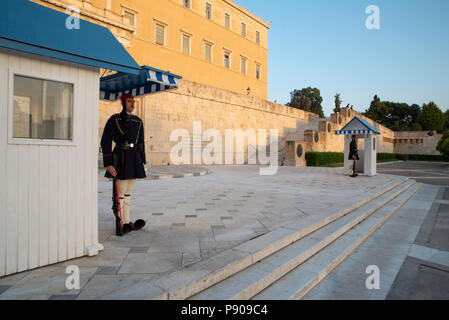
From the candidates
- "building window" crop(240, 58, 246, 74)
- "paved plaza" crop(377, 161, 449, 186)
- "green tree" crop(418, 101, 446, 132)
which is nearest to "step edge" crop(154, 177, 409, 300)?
"paved plaza" crop(377, 161, 449, 186)

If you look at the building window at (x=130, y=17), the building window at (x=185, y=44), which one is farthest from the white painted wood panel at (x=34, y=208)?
the building window at (x=185, y=44)

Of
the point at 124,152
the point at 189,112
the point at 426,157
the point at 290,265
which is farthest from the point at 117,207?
the point at 426,157

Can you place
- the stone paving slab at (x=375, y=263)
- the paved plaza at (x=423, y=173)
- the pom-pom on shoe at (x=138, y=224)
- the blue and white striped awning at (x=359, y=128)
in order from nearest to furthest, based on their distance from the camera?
the stone paving slab at (x=375, y=263), the pom-pom on shoe at (x=138, y=224), the blue and white striped awning at (x=359, y=128), the paved plaza at (x=423, y=173)

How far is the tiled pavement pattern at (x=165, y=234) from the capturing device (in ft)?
8.18

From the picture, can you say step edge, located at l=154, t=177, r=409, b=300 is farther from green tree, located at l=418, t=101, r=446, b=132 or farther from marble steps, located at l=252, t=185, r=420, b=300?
green tree, located at l=418, t=101, r=446, b=132

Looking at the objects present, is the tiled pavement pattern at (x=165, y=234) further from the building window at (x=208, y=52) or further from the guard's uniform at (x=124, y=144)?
the building window at (x=208, y=52)

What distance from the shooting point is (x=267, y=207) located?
6.18 meters

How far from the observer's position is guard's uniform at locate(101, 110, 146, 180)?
3953mm

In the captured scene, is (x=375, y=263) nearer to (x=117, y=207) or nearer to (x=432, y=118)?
(x=117, y=207)

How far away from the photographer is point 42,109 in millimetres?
2969

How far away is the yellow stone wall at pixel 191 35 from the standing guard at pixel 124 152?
1681 cm

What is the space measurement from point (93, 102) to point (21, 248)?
1768 mm

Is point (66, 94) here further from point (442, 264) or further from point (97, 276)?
point (442, 264)
